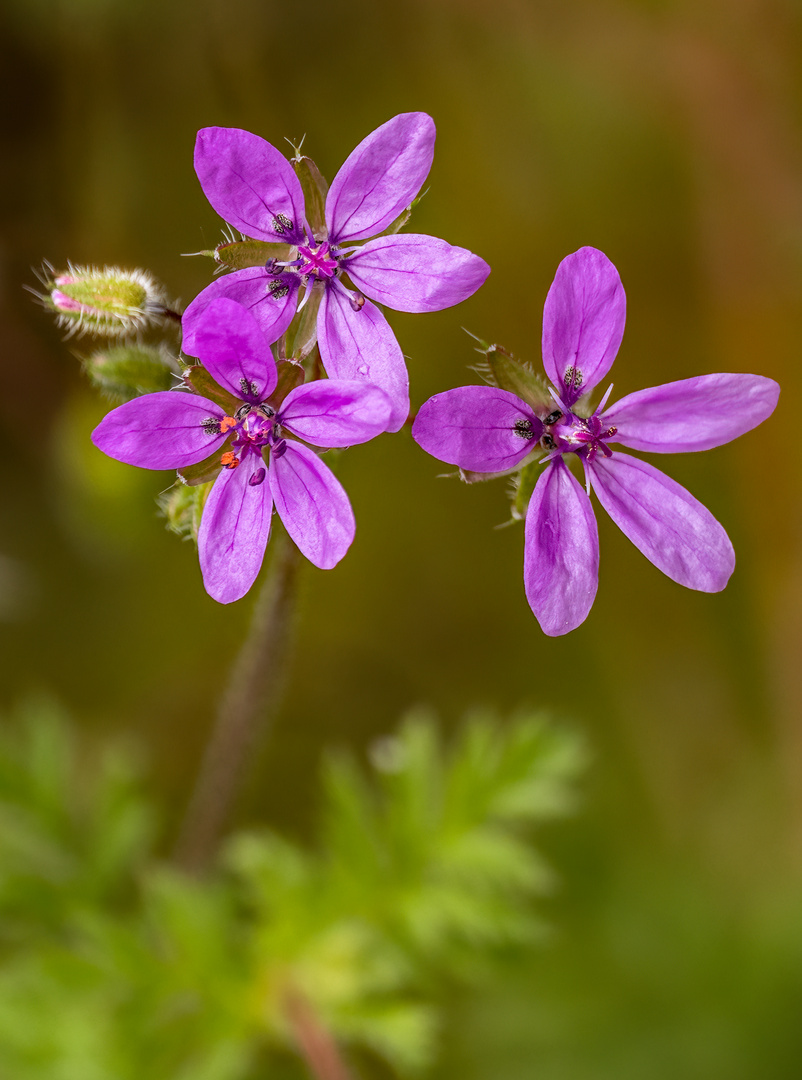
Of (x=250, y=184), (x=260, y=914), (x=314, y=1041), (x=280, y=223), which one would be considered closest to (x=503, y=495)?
(x=260, y=914)

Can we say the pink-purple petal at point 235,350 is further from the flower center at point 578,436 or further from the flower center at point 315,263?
the flower center at point 578,436

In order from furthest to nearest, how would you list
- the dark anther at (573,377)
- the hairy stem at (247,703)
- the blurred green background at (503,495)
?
the blurred green background at (503,495)
the hairy stem at (247,703)
the dark anther at (573,377)

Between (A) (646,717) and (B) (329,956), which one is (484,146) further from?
(B) (329,956)

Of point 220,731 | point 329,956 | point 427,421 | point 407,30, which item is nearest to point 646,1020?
point 329,956

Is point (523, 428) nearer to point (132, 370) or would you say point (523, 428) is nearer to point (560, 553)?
point (560, 553)

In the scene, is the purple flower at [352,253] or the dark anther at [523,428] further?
the dark anther at [523,428]

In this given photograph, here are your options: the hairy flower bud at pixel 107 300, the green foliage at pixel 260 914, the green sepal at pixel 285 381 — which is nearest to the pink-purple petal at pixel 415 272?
the green sepal at pixel 285 381

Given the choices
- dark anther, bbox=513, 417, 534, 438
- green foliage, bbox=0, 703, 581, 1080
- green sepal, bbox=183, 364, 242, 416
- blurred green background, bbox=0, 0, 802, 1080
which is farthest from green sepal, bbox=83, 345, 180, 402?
blurred green background, bbox=0, 0, 802, 1080

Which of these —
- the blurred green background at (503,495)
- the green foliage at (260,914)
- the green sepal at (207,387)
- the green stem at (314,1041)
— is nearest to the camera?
the green sepal at (207,387)
